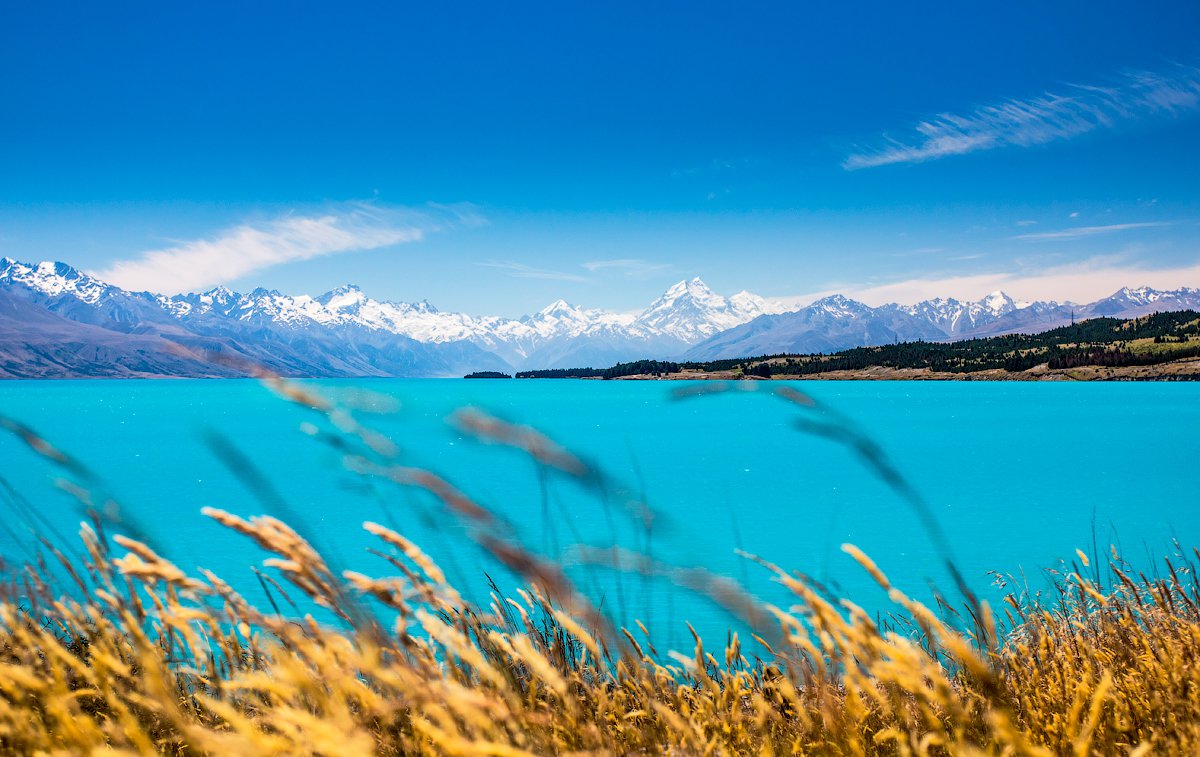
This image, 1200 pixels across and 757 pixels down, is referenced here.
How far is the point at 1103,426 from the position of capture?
Result: 6206 cm

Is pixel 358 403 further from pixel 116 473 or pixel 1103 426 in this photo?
pixel 1103 426

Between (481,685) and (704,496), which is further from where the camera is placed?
(704,496)

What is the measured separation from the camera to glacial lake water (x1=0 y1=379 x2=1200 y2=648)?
130 inches

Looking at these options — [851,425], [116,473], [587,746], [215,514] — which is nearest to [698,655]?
[587,746]

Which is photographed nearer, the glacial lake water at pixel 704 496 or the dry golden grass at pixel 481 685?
the dry golden grass at pixel 481 685

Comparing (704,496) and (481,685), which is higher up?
(481,685)

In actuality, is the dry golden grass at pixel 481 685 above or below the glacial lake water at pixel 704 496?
above

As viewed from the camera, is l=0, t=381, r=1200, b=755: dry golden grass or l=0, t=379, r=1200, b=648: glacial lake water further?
l=0, t=379, r=1200, b=648: glacial lake water

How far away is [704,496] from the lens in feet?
110

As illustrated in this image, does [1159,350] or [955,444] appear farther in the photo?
[1159,350]

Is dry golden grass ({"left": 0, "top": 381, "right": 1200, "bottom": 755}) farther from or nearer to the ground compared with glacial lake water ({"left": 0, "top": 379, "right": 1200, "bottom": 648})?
farther from the ground

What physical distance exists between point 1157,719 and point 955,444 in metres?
56.2

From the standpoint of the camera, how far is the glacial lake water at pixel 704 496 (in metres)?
3.29

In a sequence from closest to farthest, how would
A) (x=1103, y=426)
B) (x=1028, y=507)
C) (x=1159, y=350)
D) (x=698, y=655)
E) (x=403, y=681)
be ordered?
1. (x=403, y=681)
2. (x=698, y=655)
3. (x=1028, y=507)
4. (x=1103, y=426)
5. (x=1159, y=350)
